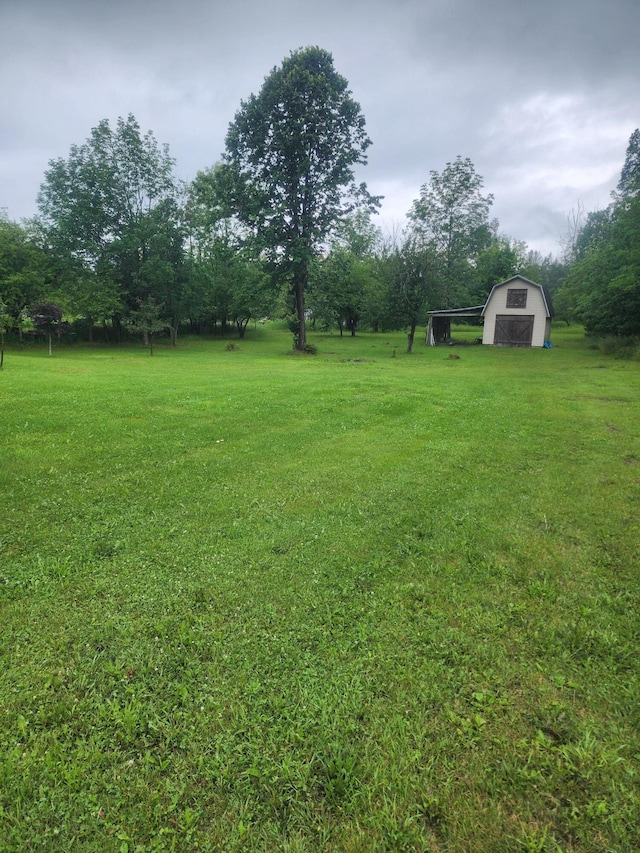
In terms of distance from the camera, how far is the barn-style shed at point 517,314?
34.2 meters

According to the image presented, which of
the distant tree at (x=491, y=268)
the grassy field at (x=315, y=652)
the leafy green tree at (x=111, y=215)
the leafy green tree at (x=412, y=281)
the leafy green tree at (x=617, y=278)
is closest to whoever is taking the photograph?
the grassy field at (x=315, y=652)

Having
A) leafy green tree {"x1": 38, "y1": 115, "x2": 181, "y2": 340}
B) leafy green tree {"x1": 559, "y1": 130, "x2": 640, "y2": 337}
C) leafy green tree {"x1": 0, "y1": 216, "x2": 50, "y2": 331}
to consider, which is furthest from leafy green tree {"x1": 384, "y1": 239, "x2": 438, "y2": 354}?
leafy green tree {"x1": 0, "y1": 216, "x2": 50, "y2": 331}

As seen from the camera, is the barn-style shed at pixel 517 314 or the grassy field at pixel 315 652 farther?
the barn-style shed at pixel 517 314

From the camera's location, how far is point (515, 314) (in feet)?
115

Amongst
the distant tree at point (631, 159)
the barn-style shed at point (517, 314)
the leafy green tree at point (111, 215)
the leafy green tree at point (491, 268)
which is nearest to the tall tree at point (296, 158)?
the leafy green tree at point (111, 215)

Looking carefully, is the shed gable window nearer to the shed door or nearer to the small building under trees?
the small building under trees

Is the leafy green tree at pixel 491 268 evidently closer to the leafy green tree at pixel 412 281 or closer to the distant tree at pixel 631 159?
the distant tree at pixel 631 159

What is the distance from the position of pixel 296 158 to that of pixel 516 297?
20.8 m

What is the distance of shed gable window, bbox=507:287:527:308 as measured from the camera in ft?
113

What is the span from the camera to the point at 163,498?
5.45 meters

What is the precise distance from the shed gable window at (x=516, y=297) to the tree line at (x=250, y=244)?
13.9ft

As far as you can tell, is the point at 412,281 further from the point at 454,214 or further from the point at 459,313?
the point at 454,214

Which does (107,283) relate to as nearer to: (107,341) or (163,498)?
(107,341)

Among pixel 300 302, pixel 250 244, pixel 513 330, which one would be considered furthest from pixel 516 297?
pixel 250 244
